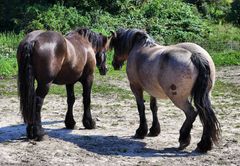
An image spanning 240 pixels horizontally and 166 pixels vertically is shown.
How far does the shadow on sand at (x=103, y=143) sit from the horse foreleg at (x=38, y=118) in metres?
0.21

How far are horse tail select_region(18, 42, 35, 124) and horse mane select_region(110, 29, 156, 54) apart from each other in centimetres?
190

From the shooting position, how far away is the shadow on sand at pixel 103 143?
7.52 metres

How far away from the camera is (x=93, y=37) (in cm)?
965

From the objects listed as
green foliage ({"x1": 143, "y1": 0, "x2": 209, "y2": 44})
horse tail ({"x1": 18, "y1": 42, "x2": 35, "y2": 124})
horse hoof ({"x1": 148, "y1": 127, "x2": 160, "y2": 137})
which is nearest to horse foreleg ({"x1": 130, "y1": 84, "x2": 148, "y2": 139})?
horse hoof ({"x1": 148, "y1": 127, "x2": 160, "y2": 137})

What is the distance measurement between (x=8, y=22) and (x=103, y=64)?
48.5ft

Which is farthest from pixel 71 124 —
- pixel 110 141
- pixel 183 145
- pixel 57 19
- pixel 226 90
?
pixel 57 19

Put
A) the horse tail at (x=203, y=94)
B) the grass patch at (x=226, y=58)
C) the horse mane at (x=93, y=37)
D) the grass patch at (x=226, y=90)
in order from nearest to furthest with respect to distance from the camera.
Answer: the horse tail at (x=203, y=94) → the horse mane at (x=93, y=37) → the grass patch at (x=226, y=90) → the grass patch at (x=226, y=58)

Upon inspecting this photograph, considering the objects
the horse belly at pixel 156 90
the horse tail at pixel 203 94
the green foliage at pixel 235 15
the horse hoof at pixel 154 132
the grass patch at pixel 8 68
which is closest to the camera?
the horse tail at pixel 203 94

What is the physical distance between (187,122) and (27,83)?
2388 mm

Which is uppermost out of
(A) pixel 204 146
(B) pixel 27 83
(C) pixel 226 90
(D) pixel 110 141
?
(B) pixel 27 83

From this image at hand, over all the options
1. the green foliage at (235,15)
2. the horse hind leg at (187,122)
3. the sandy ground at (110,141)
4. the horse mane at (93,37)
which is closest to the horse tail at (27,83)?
the sandy ground at (110,141)

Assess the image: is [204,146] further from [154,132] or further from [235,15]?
[235,15]

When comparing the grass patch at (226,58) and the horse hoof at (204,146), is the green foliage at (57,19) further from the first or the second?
the horse hoof at (204,146)

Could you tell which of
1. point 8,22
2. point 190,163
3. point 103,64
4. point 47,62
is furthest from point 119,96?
point 8,22
